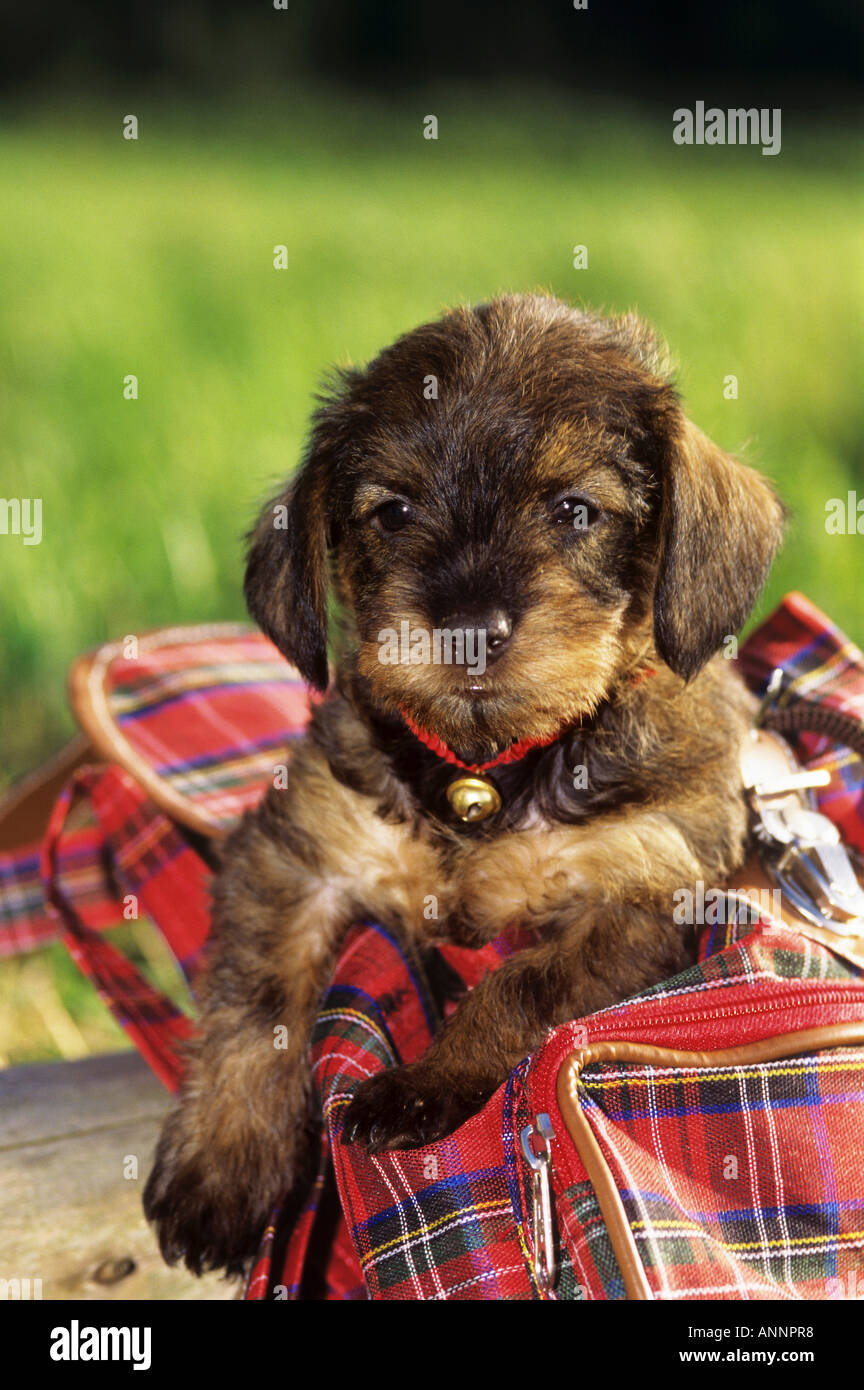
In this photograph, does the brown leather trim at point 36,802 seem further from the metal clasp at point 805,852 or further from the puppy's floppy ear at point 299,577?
the metal clasp at point 805,852

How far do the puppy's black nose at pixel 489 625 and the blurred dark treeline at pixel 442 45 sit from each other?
10261 millimetres

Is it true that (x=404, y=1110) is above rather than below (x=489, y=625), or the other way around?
below

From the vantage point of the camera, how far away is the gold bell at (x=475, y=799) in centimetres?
221

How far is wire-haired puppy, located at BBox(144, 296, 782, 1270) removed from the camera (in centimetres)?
204

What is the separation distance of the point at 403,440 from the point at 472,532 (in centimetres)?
21

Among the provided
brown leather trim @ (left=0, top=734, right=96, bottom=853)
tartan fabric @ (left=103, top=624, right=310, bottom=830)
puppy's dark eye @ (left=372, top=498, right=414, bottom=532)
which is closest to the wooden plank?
tartan fabric @ (left=103, top=624, right=310, bottom=830)

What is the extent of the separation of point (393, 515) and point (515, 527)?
25cm

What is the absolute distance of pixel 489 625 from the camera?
1.94 meters

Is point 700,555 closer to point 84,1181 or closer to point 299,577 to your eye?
point 299,577

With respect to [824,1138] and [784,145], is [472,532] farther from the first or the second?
[784,145]

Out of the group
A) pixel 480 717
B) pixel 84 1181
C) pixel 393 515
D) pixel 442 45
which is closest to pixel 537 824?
pixel 480 717
